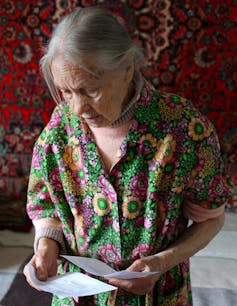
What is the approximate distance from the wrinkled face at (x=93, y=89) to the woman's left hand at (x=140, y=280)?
296mm

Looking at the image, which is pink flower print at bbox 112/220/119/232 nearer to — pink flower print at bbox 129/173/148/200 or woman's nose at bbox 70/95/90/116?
pink flower print at bbox 129/173/148/200

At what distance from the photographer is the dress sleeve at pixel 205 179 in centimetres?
83

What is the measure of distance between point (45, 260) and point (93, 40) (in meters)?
0.50

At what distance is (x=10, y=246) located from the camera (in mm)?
1935

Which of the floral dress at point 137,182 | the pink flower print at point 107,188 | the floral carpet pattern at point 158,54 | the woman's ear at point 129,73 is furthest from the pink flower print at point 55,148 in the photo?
the floral carpet pattern at point 158,54

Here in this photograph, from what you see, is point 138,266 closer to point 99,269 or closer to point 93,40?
point 99,269

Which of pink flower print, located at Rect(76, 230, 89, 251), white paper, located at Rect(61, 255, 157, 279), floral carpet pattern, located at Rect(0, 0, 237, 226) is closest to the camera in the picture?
white paper, located at Rect(61, 255, 157, 279)

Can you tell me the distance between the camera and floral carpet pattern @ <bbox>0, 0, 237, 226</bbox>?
1.80 m

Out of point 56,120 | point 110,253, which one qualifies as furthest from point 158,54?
point 110,253

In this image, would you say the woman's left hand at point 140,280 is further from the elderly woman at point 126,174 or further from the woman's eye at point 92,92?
the woman's eye at point 92,92

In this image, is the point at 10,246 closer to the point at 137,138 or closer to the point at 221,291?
the point at 221,291

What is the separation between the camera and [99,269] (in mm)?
869

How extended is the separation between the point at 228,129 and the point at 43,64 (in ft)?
4.47

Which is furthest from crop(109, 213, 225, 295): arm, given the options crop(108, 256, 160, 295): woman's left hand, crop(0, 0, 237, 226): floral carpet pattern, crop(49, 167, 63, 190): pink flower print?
crop(0, 0, 237, 226): floral carpet pattern
